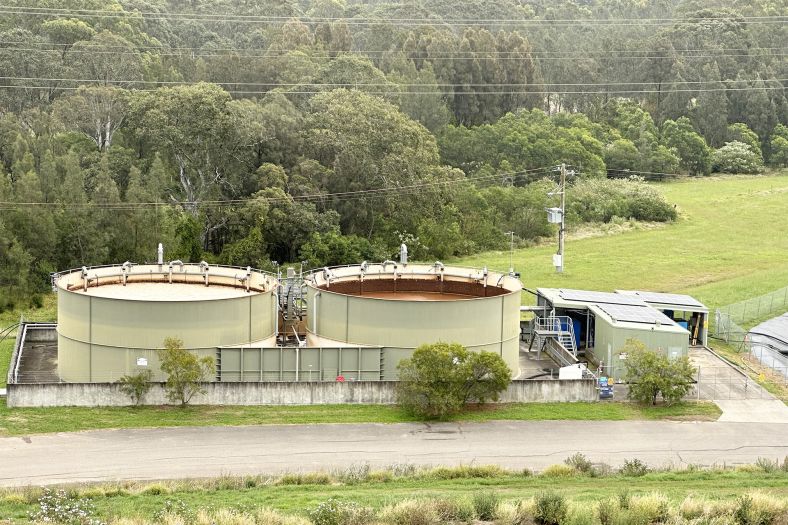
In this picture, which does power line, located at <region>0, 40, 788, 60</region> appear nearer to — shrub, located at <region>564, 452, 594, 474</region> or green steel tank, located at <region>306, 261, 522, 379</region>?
green steel tank, located at <region>306, 261, 522, 379</region>

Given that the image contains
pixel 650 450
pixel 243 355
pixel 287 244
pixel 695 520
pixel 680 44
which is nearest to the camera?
pixel 695 520

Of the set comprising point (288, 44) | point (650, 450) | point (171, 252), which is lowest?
point (650, 450)

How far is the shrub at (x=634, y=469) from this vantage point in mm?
32938

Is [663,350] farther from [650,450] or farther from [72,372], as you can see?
[72,372]

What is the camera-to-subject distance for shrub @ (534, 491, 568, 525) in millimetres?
26109

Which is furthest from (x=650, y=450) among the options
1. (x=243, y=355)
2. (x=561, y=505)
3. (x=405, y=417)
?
(x=243, y=355)

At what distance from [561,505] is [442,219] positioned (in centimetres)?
4887

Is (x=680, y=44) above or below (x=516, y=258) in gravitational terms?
above

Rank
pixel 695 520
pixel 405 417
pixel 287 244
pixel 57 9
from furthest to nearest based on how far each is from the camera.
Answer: pixel 57 9, pixel 287 244, pixel 405 417, pixel 695 520

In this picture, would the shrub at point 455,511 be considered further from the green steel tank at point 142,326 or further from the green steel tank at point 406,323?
the green steel tank at point 142,326

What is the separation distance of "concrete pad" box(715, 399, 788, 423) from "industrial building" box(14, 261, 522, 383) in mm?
7895

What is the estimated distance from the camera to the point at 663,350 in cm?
4422

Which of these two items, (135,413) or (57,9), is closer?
(135,413)

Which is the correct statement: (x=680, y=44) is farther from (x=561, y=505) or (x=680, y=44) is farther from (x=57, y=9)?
(x=561, y=505)
